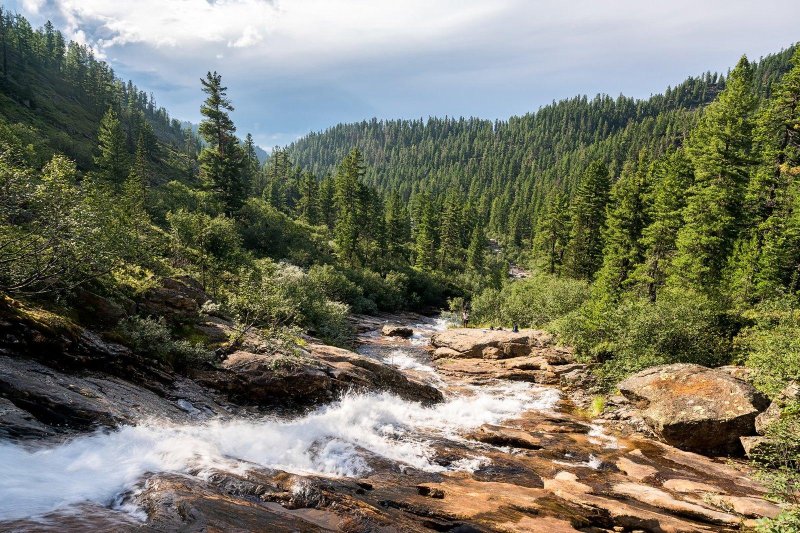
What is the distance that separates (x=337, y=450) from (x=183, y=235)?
22.4 metres

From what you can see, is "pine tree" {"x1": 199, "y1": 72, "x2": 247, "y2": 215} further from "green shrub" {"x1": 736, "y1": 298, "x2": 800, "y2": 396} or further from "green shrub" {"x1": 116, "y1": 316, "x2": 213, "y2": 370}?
"green shrub" {"x1": 736, "y1": 298, "x2": 800, "y2": 396}

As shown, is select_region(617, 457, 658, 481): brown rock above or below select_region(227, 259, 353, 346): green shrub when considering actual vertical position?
below

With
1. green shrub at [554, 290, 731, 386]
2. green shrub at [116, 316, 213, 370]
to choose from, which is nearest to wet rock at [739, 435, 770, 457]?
green shrub at [554, 290, 731, 386]

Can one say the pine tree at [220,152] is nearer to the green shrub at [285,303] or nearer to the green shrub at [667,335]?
the green shrub at [285,303]

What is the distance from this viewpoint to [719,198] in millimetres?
29000

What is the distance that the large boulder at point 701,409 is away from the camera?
55.1 ft

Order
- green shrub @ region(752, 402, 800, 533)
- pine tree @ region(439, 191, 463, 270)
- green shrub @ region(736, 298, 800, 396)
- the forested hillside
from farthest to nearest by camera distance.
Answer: pine tree @ region(439, 191, 463, 270) → green shrub @ region(736, 298, 800, 396) → the forested hillside → green shrub @ region(752, 402, 800, 533)

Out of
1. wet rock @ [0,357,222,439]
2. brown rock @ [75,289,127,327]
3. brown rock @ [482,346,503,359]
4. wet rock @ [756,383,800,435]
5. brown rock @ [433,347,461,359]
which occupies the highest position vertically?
brown rock @ [75,289,127,327]

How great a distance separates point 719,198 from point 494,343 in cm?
1881

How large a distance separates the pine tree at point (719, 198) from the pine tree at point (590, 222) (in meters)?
19.1

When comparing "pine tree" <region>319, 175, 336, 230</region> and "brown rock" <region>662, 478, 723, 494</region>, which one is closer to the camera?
"brown rock" <region>662, 478, 723, 494</region>

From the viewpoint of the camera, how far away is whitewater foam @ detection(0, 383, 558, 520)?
24.5 feet

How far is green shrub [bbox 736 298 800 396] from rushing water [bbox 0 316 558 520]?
10636mm

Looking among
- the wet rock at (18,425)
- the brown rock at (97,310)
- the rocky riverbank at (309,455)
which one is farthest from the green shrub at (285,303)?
the wet rock at (18,425)
